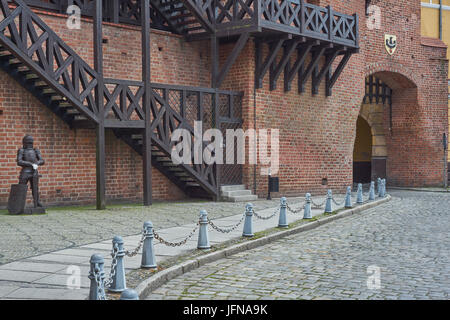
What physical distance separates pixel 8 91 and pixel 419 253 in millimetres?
10175

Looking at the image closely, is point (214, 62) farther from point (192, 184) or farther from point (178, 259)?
point (178, 259)

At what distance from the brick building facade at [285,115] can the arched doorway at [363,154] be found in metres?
1.49

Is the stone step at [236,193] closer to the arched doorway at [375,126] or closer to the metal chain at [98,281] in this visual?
the arched doorway at [375,126]

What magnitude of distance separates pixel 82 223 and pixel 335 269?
18.6 feet

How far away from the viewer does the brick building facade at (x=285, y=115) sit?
595 inches

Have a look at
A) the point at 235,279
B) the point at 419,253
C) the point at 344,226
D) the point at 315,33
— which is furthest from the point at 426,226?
the point at 315,33

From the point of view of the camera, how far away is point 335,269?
7777 millimetres

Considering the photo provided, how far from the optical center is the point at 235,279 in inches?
283

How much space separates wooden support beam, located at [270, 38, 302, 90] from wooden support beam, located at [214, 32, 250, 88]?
63.9 inches

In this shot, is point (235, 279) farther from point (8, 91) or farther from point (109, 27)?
point (109, 27)

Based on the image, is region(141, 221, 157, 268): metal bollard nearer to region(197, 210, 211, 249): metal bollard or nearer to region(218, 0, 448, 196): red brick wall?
region(197, 210, 211, 249): metal bollard

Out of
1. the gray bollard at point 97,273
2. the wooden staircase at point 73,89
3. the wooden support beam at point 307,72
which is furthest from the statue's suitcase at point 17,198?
the wooden support beam at point 307,72

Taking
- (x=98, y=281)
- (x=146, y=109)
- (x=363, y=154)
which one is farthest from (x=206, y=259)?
(x=363, y=154)

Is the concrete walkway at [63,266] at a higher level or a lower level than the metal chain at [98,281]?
lower
